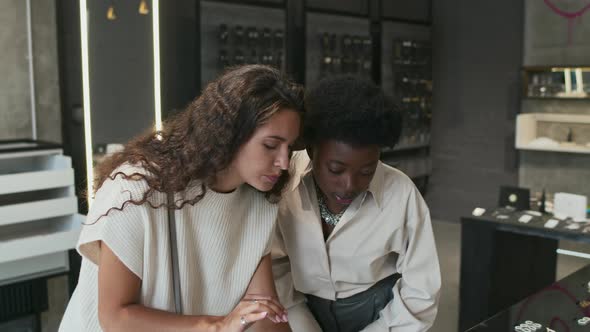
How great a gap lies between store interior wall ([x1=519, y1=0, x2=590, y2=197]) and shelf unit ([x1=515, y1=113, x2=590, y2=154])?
0.16 ft

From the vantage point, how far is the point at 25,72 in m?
3.66

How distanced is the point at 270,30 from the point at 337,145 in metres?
3.59

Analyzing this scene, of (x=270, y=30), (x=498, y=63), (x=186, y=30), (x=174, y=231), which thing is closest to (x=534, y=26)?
(x=498, y=63)

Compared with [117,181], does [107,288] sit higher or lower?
lower

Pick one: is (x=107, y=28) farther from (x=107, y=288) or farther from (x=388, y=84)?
(x=388, y=84)

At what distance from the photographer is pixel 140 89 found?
4.31 metres

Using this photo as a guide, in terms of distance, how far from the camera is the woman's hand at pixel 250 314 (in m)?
1.41

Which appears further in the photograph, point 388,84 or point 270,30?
point 388,84

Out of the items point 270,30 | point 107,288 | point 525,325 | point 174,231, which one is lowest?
point 525,325

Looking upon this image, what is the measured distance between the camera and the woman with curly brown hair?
1.43m

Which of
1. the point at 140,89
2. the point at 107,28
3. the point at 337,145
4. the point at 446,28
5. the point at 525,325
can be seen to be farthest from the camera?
the point at 446,28

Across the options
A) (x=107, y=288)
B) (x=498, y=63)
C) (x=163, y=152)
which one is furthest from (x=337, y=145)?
(x=498, y=63)

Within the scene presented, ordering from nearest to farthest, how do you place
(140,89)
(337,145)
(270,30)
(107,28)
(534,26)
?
1. (337,145)
2. (107,28)
3. (140,89)
4. (270,30)
5. (534,26)

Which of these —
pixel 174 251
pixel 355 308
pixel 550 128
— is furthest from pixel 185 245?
pixel 550 128
